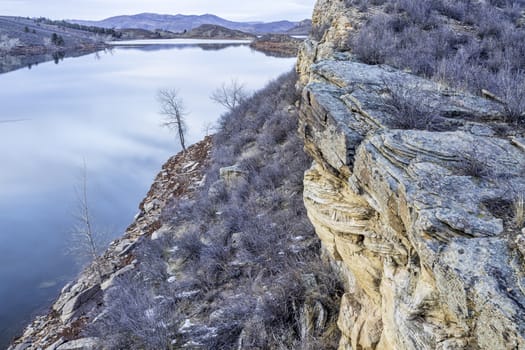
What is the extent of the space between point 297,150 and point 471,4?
259 inches

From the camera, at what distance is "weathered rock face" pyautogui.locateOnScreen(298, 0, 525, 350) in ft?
6.88

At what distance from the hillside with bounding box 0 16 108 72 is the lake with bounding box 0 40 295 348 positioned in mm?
13353

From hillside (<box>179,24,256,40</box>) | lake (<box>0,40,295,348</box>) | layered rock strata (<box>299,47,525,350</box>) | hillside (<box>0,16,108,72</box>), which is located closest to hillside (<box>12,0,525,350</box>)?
layered rock strata (<box>299,47,525,350</box>)

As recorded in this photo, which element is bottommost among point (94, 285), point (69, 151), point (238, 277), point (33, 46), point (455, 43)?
point (94, 285)

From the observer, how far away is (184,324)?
6.07 metres

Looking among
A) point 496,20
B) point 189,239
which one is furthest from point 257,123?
point 496,20

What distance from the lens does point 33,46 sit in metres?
63.5

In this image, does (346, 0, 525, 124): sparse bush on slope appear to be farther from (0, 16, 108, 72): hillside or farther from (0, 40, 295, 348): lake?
(0, 16, 108, 72): hillside

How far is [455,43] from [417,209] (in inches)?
269

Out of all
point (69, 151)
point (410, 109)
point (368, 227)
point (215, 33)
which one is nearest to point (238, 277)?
point (368, 227)

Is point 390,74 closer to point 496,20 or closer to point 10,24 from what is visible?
Result: point 496,20

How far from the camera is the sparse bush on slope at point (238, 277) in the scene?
5.07 metres

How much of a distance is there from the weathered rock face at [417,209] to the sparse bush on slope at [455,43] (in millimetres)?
618

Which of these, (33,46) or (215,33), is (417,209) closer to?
(33,46)
